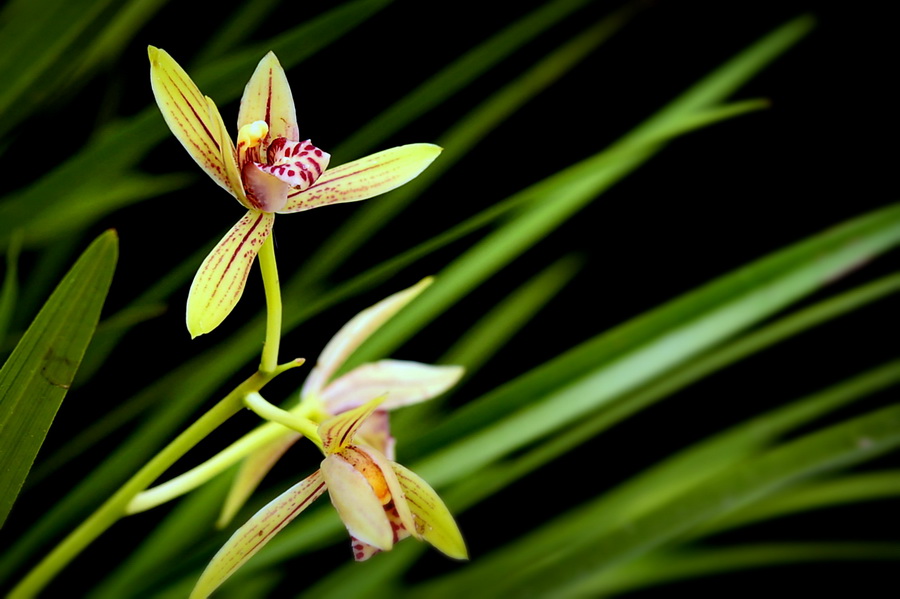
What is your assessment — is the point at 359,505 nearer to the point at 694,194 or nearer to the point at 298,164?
the point at 298,164

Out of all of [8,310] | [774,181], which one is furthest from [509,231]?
[774,181]

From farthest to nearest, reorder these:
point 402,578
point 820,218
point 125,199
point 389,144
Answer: point 820,218, point 402,578, point 389,144, point 125,199

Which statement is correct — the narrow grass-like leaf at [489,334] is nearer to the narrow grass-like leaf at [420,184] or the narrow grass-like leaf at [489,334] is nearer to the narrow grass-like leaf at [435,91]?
the narrow grass-like leaf at [420,184]

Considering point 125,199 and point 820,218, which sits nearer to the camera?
point 125,199

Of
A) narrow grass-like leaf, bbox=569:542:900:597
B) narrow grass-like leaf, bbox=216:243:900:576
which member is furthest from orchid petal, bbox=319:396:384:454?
narrow grass-like leaf, bbox=569:542:900:597

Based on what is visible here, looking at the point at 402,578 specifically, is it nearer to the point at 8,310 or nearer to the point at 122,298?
the point at 122,298

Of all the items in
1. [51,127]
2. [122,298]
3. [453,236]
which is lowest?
[453,236]

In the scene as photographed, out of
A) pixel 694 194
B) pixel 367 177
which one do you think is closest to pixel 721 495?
pixel 367 177
